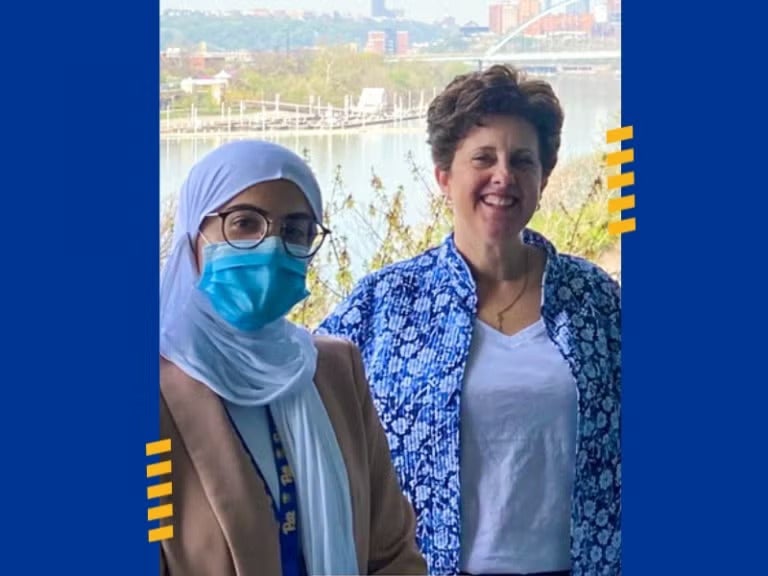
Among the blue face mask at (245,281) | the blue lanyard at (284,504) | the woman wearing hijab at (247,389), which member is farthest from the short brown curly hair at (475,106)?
the blue lanyard at (284,504)

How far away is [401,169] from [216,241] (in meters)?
0.47

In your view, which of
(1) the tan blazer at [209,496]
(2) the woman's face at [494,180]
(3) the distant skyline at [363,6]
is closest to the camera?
(1) the tan blazer at [209,496]

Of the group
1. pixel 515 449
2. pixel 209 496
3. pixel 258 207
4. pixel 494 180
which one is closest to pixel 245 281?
pixel 258 207

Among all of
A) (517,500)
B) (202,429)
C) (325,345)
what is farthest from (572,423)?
(202,429)

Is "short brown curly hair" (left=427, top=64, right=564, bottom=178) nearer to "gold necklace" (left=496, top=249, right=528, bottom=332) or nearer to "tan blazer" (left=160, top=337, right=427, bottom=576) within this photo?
"gold necklace" (left=496, top=249, right=528, bottom=332)

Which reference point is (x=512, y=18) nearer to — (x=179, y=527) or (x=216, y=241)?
(x=216, y=241)

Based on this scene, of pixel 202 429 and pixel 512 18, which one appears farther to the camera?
pixel 512 18

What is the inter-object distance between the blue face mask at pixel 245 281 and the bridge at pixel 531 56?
1.76 feet

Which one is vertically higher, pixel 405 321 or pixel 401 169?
pixel 401 169

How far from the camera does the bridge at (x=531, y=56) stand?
420 cm

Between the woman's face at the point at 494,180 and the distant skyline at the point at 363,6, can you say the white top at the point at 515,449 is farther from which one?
the distant skyline at the point at 363,6

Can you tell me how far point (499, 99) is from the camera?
4.19m

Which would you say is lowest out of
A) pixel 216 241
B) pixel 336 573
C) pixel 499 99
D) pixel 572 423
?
pixel 336 573

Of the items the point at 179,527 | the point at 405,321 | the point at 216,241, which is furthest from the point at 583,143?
the point at 179,527
